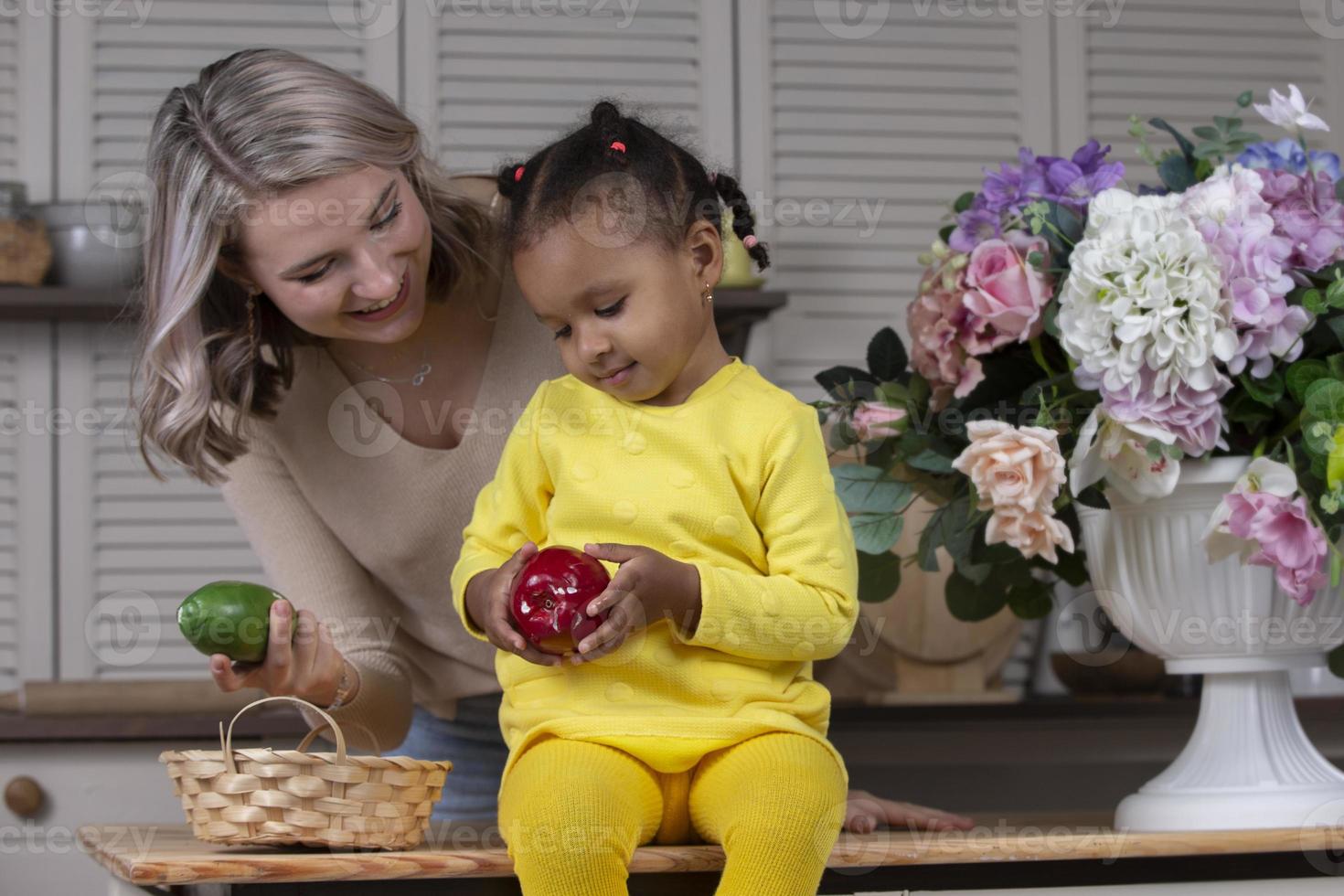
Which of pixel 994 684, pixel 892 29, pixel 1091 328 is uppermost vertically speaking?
pixel 892 29

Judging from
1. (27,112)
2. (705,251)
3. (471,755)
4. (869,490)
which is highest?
(27,112)

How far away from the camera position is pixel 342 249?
123 cm

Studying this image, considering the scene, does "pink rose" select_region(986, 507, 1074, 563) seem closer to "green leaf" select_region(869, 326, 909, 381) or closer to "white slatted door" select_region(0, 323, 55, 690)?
Result: "green leaf" select_region(869, 326, 909, 381)

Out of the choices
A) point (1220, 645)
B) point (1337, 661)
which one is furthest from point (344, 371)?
point (1337, 661)

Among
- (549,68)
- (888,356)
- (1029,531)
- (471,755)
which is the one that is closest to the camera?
(1029,531)

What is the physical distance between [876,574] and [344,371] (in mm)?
551

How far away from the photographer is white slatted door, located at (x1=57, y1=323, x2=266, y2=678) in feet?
7.52

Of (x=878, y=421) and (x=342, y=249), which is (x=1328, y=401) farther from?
(x=342, y=249)

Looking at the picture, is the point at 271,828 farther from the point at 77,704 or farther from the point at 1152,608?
the point at 77,704

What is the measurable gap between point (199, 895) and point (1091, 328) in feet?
2.48

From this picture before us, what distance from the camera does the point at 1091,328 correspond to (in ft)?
3.73

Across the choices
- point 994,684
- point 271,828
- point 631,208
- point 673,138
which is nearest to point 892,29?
point 994,684

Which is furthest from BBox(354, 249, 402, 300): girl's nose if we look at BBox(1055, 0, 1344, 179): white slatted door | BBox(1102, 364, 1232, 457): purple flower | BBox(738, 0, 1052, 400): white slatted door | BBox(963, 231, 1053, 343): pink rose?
BBox(1055, 0, 1344, 179): white slatted door

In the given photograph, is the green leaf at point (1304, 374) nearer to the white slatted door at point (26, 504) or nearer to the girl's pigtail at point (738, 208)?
the girl's pigtail at point (738, 208)
